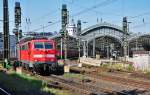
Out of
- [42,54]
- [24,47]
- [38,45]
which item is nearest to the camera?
[42,54]

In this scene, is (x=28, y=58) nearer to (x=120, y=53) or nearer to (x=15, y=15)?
(x=15, y=15)

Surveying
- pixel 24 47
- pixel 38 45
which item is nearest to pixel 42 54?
pixel 38 45

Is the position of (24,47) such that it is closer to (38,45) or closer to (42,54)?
(38,45)

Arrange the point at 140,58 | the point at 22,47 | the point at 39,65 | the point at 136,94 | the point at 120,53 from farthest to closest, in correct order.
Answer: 1. the point at 120,53
2. the point at 140,58
3. the point at 22,47
4. the point at 39,65
5. the point at 136,94

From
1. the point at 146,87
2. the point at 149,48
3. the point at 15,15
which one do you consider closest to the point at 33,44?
the point at 146,87

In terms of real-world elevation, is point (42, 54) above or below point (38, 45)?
below

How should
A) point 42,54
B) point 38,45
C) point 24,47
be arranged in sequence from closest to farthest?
point 42,54 → point 38,45 → point 24,47

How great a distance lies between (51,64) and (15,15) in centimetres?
3832

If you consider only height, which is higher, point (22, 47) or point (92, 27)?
point (92, 27)

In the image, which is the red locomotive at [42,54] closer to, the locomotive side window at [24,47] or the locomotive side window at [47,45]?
the locomotive side window at [47,45]

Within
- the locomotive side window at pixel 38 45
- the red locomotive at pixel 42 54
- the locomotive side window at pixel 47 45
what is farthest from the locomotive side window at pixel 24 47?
the locomotive side window at pixel 47 45

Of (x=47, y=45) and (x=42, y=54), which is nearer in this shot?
(x=42, y=54)

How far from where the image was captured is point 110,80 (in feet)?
91.6

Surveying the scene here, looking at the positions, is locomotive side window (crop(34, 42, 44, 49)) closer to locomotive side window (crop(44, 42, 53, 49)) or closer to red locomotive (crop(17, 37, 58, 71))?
red locomotive (crop(17, 37, 58, 71))
